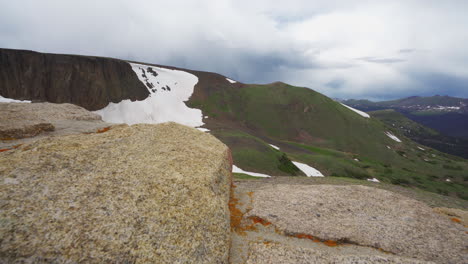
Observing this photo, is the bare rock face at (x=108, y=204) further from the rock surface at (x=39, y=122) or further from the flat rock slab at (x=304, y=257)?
the rock surface at (x=39, y=122)

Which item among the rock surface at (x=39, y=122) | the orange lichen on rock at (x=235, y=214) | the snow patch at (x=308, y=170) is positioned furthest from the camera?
the snow patch at (x=308, y=170)

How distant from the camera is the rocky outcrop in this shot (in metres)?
11.6

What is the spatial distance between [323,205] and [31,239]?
54.5 ft

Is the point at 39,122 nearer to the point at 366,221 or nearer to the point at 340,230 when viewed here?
the point at 340,230

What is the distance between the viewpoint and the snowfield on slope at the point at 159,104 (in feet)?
333

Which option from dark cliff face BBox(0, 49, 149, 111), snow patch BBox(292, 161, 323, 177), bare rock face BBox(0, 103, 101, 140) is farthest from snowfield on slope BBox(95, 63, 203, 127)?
bare rock face BBox(0, 103, 101, 140)

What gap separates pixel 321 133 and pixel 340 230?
400ft

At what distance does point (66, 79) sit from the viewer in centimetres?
8950

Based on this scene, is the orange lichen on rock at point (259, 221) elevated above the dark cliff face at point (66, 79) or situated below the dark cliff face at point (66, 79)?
below

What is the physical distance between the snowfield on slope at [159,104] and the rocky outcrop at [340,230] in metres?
94.9

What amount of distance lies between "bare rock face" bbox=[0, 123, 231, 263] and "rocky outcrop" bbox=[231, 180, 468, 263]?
102 inches

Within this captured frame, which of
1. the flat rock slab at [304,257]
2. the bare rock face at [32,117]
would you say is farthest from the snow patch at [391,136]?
the bare rock face at [32,117]

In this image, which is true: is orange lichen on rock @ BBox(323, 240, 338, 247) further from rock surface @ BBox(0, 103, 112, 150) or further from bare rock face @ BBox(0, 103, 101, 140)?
bare rock face @ BBox(0, 103, 101, 140)

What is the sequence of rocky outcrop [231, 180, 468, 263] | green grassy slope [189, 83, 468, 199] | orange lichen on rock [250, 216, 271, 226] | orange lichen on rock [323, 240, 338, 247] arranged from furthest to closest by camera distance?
1. green grassy slope [189, 83, 468, 199]
2. orange lichen on rock [250, 216, 271, 226]
3. orange lichen on rock [323, 240, 338, 247]
4. rocky outcrop [231, 180, 468, 263]
